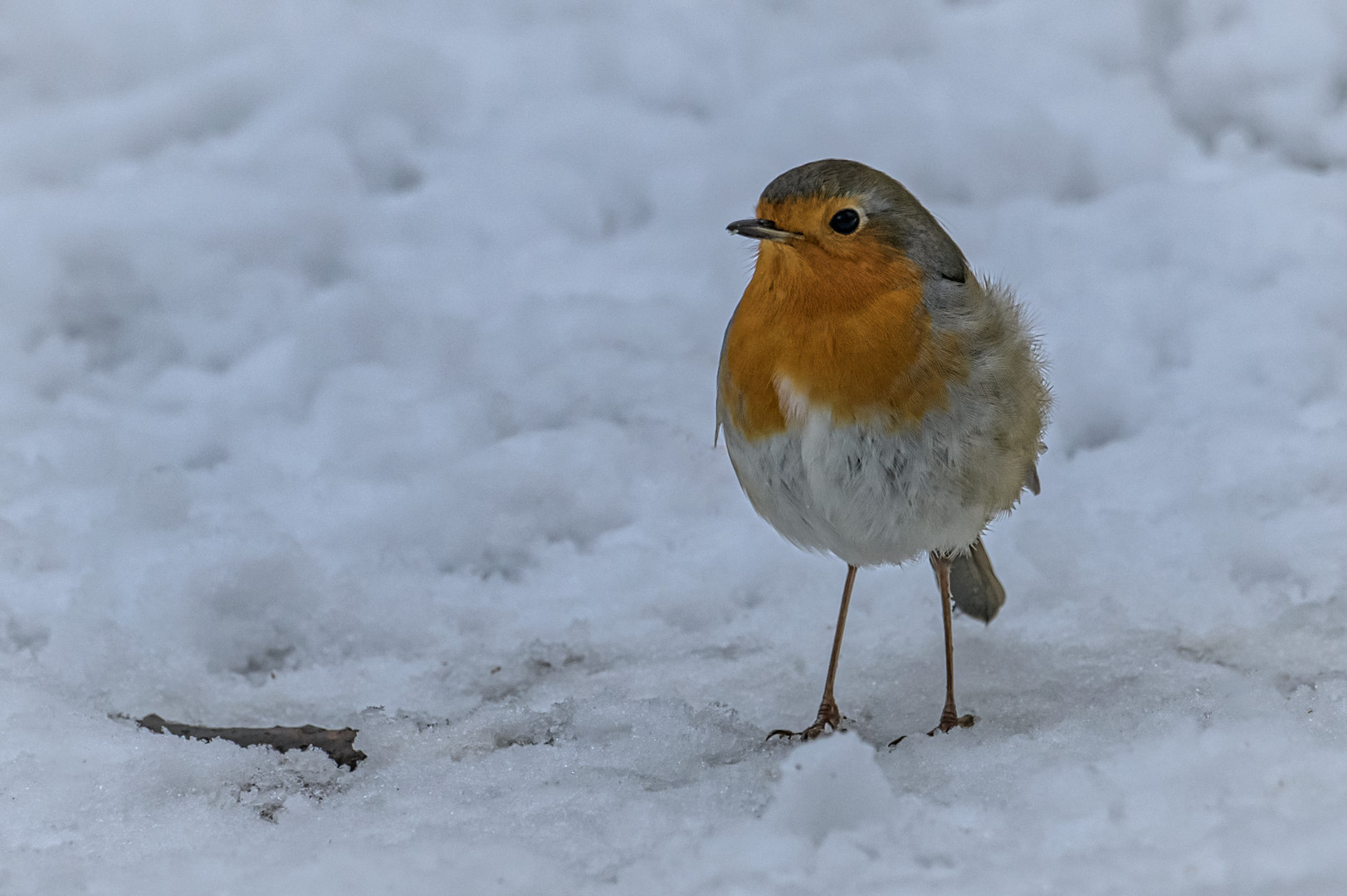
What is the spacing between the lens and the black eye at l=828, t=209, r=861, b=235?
2699mm

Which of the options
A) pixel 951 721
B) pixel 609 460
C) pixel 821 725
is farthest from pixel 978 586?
pixel 609 460

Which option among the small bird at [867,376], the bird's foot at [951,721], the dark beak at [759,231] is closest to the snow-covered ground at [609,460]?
the bird's foot at [951,721]

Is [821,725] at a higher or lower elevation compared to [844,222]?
lower

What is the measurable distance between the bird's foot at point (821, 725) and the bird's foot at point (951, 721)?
0.23m

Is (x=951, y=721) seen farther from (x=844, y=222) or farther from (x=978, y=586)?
(x=844, y=222)

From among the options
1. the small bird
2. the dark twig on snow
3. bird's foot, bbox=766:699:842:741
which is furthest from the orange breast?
the dark twig on snow

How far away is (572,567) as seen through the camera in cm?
376

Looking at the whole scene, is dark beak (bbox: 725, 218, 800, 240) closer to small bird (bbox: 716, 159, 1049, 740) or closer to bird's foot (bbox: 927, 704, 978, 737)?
small bird (bbox: 716, 159, 1049, 740)

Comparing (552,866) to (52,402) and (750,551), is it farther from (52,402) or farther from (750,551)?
(52,402)

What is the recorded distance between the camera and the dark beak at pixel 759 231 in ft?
8.76

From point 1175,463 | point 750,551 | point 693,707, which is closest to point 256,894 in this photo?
point 693,707

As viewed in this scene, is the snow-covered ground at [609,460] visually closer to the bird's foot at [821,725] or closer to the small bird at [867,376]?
the bird's foot at [821,725]

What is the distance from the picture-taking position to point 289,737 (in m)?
2.72

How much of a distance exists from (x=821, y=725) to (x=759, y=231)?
117 cm
